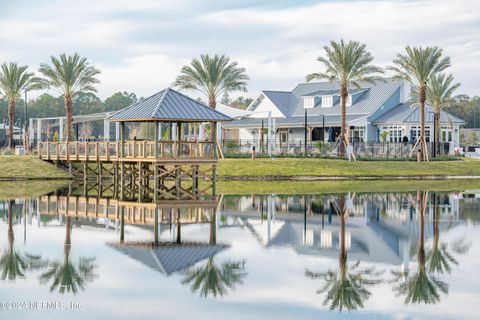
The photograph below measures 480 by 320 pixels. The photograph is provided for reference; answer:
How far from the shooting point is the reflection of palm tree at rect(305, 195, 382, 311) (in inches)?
593

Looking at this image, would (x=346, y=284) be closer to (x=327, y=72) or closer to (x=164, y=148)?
(x=164, y=148)

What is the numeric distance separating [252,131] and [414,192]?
38878 mm

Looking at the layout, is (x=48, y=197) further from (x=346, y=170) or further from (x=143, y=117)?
(x=346, y=170)

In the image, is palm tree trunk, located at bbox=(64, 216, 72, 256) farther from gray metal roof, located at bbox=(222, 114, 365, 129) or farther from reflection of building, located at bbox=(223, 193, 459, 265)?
gray metal roof, located at bbox=(222, 114, 365, 129)

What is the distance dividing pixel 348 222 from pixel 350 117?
1880 inches

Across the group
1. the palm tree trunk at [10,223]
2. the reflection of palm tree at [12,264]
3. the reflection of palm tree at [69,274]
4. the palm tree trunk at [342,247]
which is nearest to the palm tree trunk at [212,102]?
the palm tree trunk at [10,223]

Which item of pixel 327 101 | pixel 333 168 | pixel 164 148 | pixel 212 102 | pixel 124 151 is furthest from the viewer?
pixel 327 101

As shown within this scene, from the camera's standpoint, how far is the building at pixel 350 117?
72.8 metres

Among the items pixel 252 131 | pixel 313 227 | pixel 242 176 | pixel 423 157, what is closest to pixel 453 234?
pixel 313 227

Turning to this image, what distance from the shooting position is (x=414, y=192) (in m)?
42.4

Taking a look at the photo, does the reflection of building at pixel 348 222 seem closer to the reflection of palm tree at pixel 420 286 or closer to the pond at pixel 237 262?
the pond at pixel 237 262

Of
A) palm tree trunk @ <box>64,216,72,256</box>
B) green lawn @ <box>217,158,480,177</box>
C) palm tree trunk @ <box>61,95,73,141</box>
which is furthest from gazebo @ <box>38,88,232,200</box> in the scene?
palm tree trunk @ <box>61,95,73,141</box>

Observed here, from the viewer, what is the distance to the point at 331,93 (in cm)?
7988

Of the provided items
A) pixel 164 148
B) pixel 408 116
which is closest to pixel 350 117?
pixel 408 116
